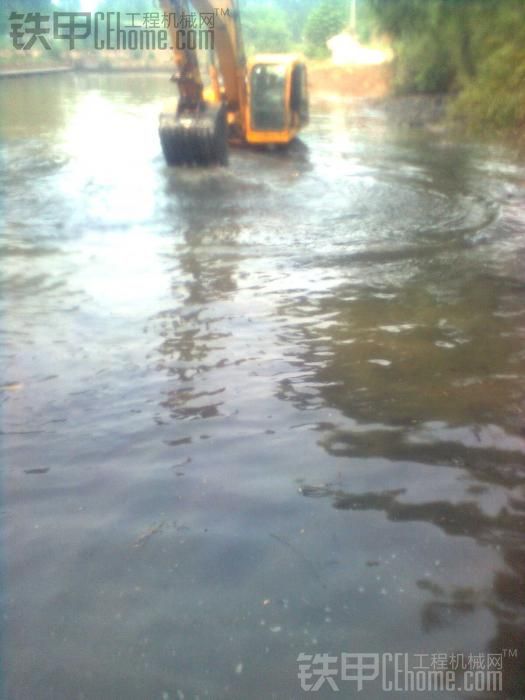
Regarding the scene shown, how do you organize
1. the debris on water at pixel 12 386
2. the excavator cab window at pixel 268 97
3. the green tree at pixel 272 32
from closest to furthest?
the debris on water at pixel 12 386 → the excavator cab window at pixel 268 97 → the green tree at pixel 272 32

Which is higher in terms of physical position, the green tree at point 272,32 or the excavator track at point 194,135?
the green tree at point 272,32

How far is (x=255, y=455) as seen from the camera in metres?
4.21

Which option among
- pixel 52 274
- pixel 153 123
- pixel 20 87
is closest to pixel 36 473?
pixel 52 274

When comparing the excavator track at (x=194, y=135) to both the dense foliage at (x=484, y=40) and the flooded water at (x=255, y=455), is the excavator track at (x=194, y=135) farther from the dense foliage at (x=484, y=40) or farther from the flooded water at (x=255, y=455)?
the flooded water at (x=255, y=455)

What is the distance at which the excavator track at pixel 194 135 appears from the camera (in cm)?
1365

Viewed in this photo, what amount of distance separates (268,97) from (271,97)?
74mm

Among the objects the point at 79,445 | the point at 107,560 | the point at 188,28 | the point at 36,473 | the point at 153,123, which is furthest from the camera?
the point at 153,123

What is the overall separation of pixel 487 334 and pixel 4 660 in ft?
15.3

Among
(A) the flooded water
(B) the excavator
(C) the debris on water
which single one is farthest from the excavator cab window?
(C) the debris on water

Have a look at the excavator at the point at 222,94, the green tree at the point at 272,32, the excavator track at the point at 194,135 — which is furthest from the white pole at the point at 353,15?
the excavator track at the point at 194,135

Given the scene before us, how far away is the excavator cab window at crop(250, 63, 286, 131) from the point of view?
661 inches

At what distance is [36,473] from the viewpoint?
4.10 m

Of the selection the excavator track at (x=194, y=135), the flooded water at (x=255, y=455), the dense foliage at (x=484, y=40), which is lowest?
the flooded water at (x=255, y=455)

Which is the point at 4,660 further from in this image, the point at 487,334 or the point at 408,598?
the point at 487,334
